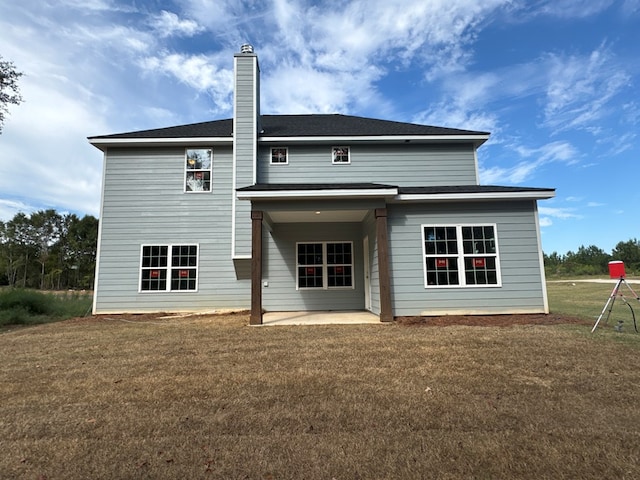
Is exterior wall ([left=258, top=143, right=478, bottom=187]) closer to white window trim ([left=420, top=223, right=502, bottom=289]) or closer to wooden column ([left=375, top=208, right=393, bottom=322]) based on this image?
white window trim ([left=420, top=223, right=502, bottom=289])

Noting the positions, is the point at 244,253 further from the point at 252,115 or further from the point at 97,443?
the point at 97,443

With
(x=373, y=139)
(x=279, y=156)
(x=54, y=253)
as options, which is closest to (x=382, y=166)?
(x=373, y=139)

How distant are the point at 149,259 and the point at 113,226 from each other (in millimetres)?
1584

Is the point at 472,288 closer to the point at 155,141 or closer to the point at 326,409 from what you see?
the point at 326,409

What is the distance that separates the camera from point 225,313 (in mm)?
10359

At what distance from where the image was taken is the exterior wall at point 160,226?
10656mm

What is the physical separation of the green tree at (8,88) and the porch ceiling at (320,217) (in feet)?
38.8

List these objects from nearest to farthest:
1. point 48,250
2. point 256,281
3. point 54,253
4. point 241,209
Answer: point 256,281, point 241,209, point 54,253, point 48,250

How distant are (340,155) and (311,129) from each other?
150cm

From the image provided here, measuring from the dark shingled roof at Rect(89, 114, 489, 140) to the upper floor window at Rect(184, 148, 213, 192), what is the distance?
0.56 m

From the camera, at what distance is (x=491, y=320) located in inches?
311

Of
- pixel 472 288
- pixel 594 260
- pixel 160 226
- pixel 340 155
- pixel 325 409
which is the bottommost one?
pixel 325 409

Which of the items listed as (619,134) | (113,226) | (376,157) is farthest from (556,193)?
(619,134)

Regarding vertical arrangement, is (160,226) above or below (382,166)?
below
